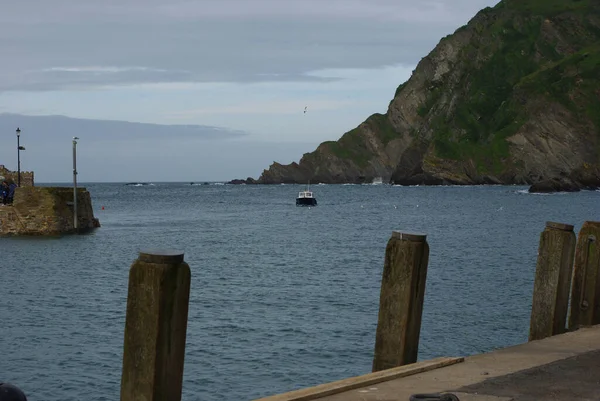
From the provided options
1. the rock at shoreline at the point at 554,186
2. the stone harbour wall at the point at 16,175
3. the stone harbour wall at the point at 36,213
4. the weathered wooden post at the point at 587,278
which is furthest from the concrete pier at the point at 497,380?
the rock at shoreline at the point at 554,186

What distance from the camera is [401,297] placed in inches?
387

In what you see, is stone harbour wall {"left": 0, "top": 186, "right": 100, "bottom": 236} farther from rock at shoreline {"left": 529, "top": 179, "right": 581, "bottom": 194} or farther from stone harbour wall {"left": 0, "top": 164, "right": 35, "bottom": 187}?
rock at shoreline {"left": 529, "top": 179, "right": 581, "bottom": 194}

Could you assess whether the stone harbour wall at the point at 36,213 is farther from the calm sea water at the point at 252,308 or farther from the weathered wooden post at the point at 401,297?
the weathered wooden post at the point at 401,297

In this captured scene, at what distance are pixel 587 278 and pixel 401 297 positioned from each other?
5.09m

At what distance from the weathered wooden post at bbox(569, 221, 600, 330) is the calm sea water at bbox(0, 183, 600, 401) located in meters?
7.29

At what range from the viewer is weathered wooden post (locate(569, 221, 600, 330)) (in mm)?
13461

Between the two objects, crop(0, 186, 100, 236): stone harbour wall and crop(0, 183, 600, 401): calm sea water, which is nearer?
crop(0, 183, 600, 401): calm sea water

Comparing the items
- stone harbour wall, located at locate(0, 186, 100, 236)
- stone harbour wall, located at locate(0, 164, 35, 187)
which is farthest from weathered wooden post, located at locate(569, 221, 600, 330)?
stone harbour wall, located at locate(0, 164, 35, 187)

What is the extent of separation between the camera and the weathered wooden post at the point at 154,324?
7297 millimetres

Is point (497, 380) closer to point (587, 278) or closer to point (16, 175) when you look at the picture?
point (587, 278)

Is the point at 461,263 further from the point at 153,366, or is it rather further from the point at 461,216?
the point at 461,216

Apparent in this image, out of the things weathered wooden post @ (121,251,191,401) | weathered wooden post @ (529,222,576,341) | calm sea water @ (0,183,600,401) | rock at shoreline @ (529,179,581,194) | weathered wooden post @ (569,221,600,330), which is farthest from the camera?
rock at shoreline @ (529,179,581,194)

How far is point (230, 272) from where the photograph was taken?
44.8m

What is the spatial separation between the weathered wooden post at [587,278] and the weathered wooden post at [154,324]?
8.18 meters
